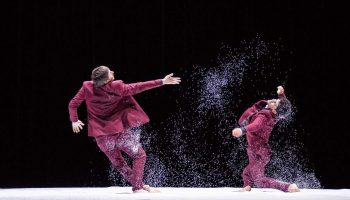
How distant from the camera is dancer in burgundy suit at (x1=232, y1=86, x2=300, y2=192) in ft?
16.8

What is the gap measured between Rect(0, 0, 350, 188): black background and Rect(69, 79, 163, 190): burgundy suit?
3.58 ft

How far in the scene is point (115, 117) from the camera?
16.6 feet

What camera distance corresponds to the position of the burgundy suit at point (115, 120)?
5.00m

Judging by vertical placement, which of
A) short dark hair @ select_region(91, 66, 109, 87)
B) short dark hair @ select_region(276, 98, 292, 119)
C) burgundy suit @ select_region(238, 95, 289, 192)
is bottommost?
burgundy suit @ select_region(238, 95, 289, 192)

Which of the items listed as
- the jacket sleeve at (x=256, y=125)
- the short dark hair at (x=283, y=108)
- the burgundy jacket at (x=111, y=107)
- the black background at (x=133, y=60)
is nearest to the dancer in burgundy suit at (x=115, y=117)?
the burgundy jacket at (x=111, y=107)

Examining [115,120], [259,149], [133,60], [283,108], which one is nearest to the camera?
[115,120]

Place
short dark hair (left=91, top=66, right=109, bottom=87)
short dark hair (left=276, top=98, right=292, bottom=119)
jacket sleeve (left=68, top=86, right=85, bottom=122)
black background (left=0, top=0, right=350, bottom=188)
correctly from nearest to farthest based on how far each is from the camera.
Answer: short dark hair (left=91, top=66, right=109, bottom=87), jacket sleeve (left=68, top=86, right=85, bottom=122), short dark hair (left=276, top=98, right=292, bottom=119), black background (left=0, top=0, right=350, bottom=188)

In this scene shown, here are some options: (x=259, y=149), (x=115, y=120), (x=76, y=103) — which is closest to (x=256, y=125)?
(x=259, y=149)

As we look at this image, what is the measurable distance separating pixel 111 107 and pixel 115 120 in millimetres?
108

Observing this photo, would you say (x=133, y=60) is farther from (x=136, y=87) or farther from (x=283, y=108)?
(x=283, y=108)

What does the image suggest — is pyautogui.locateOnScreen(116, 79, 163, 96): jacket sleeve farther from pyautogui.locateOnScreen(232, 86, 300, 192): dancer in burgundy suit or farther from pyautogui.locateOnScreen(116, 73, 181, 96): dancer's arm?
pyautogui.locateOnScreen(232, 86, 300, 192): dancer in burgundy suit

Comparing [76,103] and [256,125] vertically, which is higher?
[76,103]

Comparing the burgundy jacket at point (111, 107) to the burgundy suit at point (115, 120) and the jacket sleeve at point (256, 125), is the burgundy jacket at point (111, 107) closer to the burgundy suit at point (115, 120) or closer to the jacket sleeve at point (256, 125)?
the burgundy suit at point (115, 120)

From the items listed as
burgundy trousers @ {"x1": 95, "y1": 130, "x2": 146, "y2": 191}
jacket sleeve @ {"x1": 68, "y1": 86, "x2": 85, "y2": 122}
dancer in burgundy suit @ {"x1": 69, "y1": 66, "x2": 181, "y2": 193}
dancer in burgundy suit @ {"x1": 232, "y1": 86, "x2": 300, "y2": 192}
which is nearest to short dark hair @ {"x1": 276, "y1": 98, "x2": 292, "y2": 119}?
dancer in burgundy suit @ {"x1": 232, "y1": 86, "x2": 300, "y2": 192}
